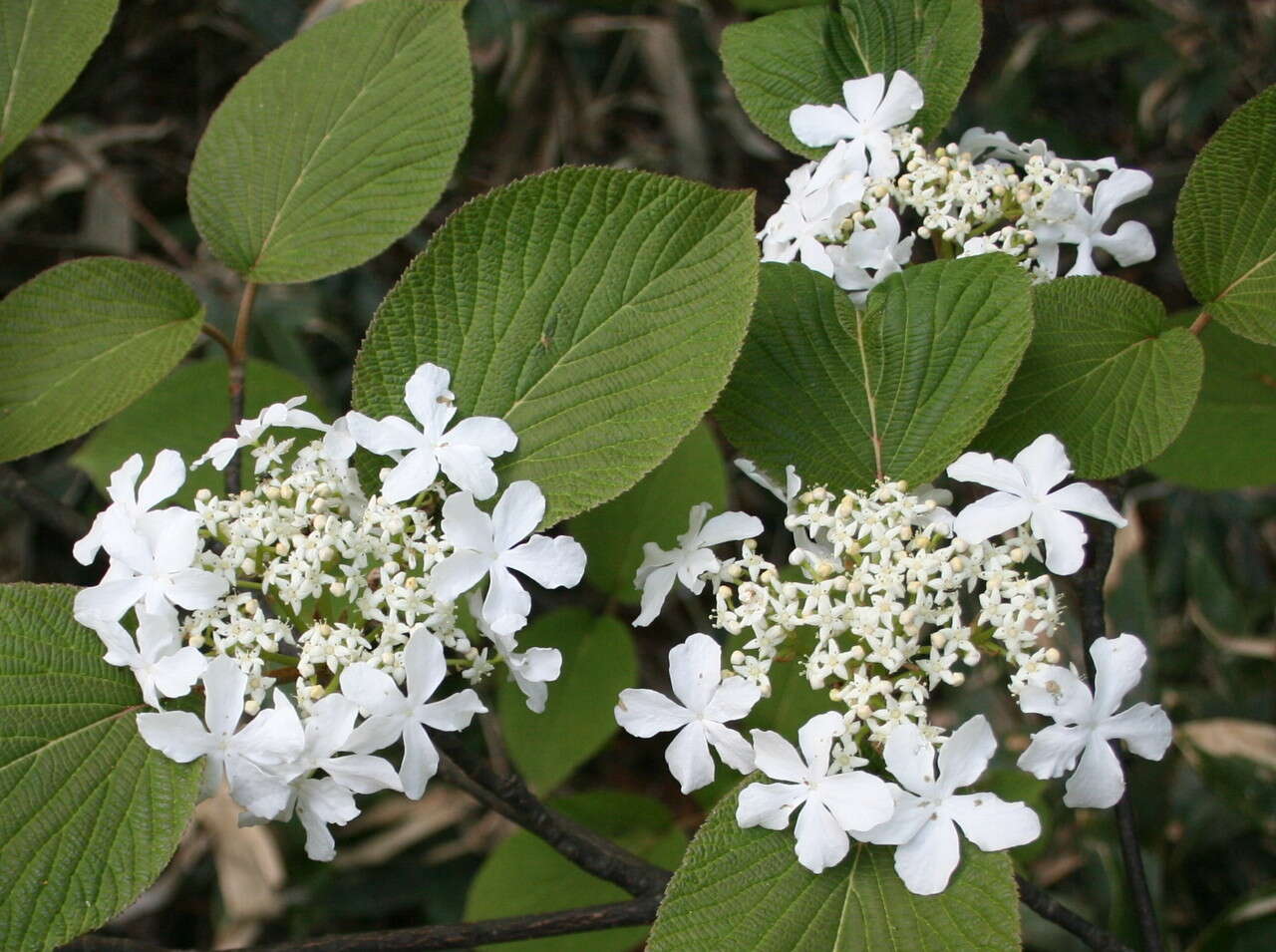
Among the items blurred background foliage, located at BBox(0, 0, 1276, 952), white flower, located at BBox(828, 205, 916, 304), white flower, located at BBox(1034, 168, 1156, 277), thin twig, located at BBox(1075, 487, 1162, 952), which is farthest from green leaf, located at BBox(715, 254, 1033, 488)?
blurred background foliage, located at BBox(0, 0, 1276, 952)

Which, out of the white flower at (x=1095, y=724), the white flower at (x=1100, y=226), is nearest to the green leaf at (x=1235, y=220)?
the white flower at (x=1100, y=226)

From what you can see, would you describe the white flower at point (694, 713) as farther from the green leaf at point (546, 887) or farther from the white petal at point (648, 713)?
the green leaf at point (546, 887)

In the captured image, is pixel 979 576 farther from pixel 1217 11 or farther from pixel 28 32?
pixel 1217 11

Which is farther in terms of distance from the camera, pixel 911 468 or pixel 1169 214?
pixel 1169 214

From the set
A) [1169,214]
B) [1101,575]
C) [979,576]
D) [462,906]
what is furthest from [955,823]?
[1169,214]

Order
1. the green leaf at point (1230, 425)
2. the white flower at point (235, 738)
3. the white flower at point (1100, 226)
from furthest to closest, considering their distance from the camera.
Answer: the green leaf at point (1230, 425), the white flower at point (1100, 226), the white flower at point (235, 738)
